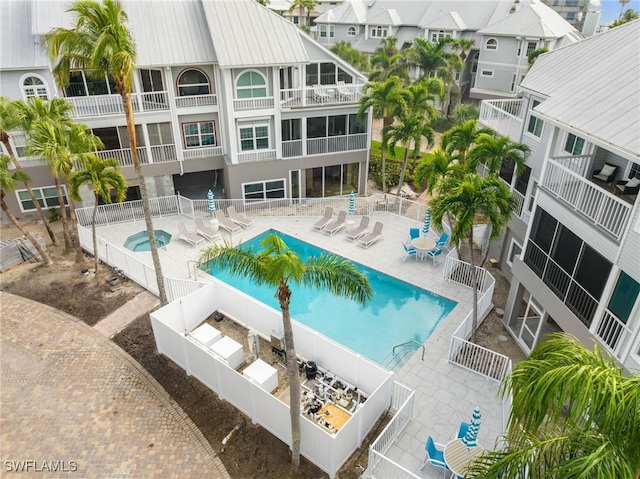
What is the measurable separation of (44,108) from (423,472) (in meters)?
17.3

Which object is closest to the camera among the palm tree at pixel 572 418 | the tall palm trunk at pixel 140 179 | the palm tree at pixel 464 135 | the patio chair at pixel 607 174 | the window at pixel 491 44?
the palm tree at pixel 572 418

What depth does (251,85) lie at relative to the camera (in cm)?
2203

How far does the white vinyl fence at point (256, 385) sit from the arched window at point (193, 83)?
37.2ft

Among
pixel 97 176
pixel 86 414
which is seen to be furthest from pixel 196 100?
pixel 86 414

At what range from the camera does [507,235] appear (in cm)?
1786

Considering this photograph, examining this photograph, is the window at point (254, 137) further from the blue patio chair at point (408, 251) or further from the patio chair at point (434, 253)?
the patio chair at point (434, 253)

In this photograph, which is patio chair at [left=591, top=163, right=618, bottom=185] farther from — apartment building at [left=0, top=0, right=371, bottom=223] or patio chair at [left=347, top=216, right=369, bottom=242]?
apartment building at [left=0, top=0, right=371, bottom=223]

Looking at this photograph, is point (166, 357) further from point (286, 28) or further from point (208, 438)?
point (286, 28)

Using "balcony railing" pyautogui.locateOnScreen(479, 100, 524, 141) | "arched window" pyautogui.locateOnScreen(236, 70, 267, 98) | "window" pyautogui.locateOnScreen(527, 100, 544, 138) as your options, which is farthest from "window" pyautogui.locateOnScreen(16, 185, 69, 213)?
"window" pyautogui.locateOnScreen(527, 100, 544, 138)

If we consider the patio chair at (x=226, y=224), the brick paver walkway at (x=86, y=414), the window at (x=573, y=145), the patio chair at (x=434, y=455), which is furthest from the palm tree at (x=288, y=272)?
the patio chair at (x=226, y=224)

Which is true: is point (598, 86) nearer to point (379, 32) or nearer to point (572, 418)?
point (572, 418)

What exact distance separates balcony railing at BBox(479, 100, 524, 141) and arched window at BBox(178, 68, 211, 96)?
525 inches

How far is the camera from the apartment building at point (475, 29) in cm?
3597

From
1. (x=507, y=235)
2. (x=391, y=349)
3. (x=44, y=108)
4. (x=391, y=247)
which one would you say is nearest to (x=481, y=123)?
(x=507, y=235)
